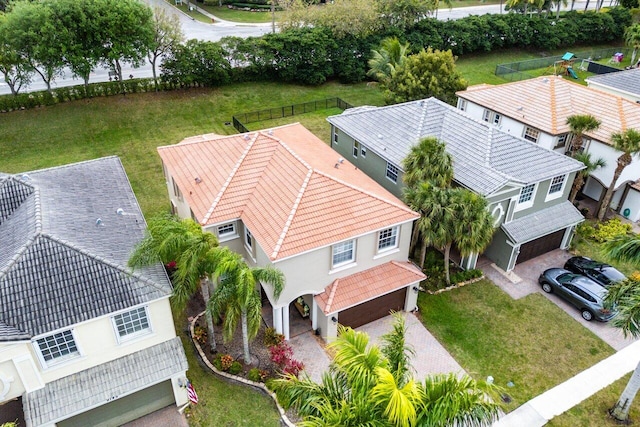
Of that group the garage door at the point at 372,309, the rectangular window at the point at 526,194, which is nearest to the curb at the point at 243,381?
the garage door at the point at 372,309

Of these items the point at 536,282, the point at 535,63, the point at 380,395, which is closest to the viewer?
the point at 380,395

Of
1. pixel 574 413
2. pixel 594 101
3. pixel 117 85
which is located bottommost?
pixel 574 413

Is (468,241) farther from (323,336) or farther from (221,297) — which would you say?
(221,297)

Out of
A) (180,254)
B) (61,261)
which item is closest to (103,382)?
(61,261)

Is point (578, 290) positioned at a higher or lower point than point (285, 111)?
lower

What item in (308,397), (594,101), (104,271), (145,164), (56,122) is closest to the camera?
(308,397)

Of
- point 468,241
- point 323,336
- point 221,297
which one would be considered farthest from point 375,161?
point 221,297

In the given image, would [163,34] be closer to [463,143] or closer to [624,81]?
[463,143]
